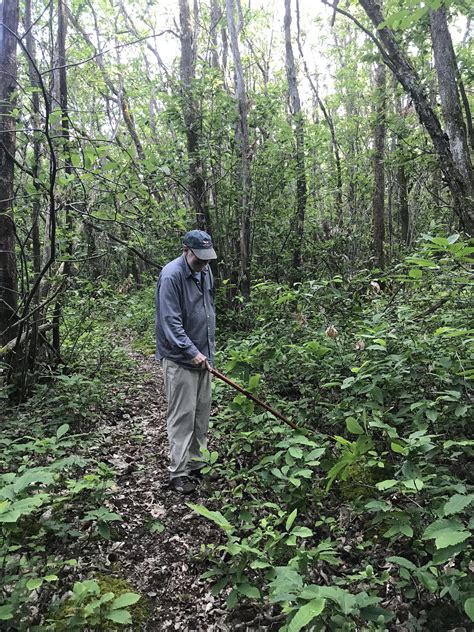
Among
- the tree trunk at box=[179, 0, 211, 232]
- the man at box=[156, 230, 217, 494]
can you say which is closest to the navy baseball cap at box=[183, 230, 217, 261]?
the man at box=[156, 230, 217, 494]

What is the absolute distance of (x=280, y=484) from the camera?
327cm

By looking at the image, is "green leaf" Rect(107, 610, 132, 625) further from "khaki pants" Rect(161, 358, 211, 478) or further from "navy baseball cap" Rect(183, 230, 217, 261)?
"navy baseball cap" Rect(183, 230, 217, 261)

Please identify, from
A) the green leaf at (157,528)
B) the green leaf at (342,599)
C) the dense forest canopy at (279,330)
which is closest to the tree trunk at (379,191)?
the dense forest canopy at (279,330)

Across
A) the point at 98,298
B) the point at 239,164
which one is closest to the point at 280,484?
the point at 98,298

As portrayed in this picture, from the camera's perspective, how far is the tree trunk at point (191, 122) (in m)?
8.69

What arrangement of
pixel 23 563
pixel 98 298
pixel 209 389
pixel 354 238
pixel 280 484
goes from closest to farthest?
pixel 23 563 < pixel 280 484 < pixel 209 389 < pixel 98 298 < pixel 354 238

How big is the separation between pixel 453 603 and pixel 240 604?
49.7 inches

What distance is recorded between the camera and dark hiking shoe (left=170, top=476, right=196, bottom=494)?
4.03 m

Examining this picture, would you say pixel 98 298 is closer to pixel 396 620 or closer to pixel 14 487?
pixel 14 487

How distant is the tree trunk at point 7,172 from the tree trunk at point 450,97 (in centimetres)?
539

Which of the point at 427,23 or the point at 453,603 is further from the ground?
the point at 427,23

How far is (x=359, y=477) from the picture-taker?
11.2ft

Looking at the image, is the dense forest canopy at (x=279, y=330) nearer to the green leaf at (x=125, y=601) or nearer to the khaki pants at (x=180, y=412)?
the green leaf at (x=125, y=601)

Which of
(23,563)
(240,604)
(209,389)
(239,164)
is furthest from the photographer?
(239,164)
